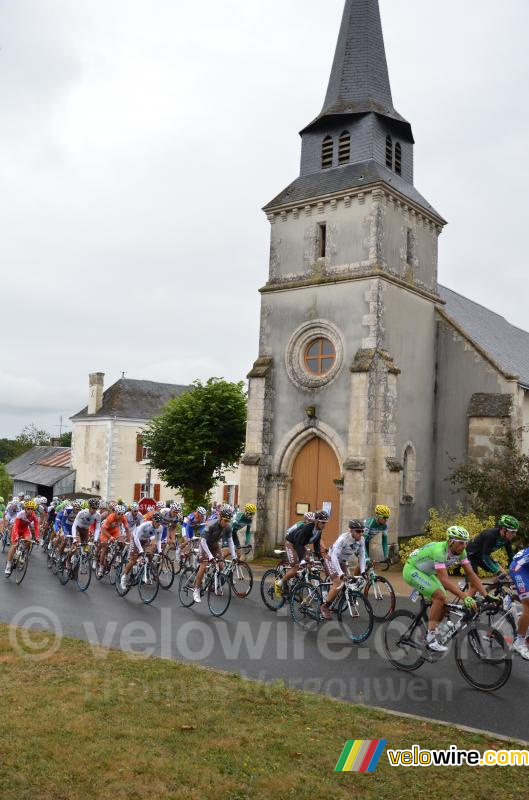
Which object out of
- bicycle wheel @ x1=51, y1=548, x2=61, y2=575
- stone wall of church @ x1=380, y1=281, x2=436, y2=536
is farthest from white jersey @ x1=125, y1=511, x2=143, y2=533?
stone wall of church @ x1=380, y1=281, x2=436, y2=536

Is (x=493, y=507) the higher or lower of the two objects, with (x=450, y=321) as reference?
lower

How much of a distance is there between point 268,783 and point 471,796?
148 cm

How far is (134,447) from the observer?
45.5m

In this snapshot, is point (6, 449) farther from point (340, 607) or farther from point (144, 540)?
point (340, 607)

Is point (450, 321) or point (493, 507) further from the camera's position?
point (450, 321)

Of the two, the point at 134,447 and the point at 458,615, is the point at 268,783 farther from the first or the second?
the point at 134,447

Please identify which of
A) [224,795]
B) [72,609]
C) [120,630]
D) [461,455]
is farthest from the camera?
[461,455]

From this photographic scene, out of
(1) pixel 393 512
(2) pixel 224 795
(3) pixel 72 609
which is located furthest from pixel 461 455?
(2) pixel 224 795

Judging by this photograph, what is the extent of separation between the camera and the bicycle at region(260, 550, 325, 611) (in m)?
11.4

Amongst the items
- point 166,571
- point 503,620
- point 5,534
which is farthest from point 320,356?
point 503,620

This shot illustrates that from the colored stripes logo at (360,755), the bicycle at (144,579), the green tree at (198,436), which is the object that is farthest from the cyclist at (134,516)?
the green tree at (198,436)

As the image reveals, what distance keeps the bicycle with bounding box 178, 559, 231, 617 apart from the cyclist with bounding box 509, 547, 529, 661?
202 inches

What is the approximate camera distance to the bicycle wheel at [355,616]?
9.81 metres

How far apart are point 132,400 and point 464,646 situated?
40.9m
